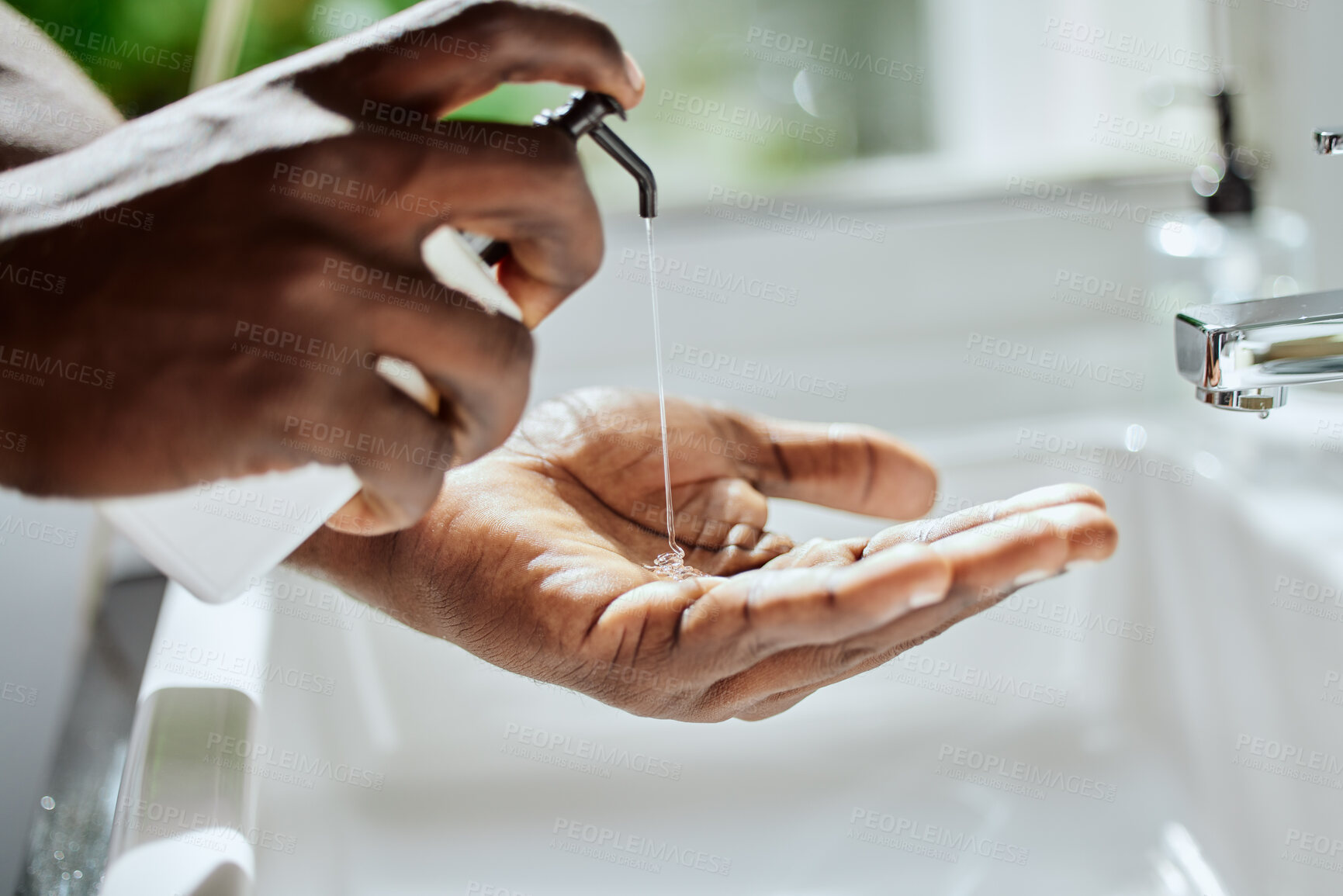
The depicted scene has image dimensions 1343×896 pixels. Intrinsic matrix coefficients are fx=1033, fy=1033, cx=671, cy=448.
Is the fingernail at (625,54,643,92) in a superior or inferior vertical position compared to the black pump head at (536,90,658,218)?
superior

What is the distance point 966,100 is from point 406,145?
3.55 feet

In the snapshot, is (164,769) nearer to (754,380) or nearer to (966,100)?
(754,380)

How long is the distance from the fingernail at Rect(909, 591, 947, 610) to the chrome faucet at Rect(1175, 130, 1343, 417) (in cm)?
19

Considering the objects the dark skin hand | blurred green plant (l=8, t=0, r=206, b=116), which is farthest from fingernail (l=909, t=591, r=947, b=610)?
blurred green plant (l=8, t=0, r=206, b=116)

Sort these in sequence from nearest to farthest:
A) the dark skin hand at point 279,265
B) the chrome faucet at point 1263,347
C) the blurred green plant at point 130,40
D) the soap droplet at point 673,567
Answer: the dark skin hand at point 279,265 → the chrome faucet at point 1263,347 → the soap droplet at point 673,567 → the blurred green plant at point 130,40

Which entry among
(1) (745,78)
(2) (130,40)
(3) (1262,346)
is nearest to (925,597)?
(3) (1262,346)

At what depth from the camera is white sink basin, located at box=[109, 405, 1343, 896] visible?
2.12ft

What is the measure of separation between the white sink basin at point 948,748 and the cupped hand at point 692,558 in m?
0.15

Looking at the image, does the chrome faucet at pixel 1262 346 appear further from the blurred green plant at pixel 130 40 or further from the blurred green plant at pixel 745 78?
the blurred green plant at pixel 130 40

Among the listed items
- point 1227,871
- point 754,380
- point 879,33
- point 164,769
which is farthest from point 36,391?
point 879,33

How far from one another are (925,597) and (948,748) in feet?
1.75

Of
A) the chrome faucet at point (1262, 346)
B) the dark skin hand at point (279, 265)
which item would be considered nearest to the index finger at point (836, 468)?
the chrome faucet at point (1262, 346)

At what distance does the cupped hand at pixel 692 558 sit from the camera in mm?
365

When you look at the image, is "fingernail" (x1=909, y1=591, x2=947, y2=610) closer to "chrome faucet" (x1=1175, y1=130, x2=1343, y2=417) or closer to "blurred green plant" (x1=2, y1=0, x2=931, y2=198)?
"chrome faucet" (x1=1175, y1=130, x2=1343, y2=417)
